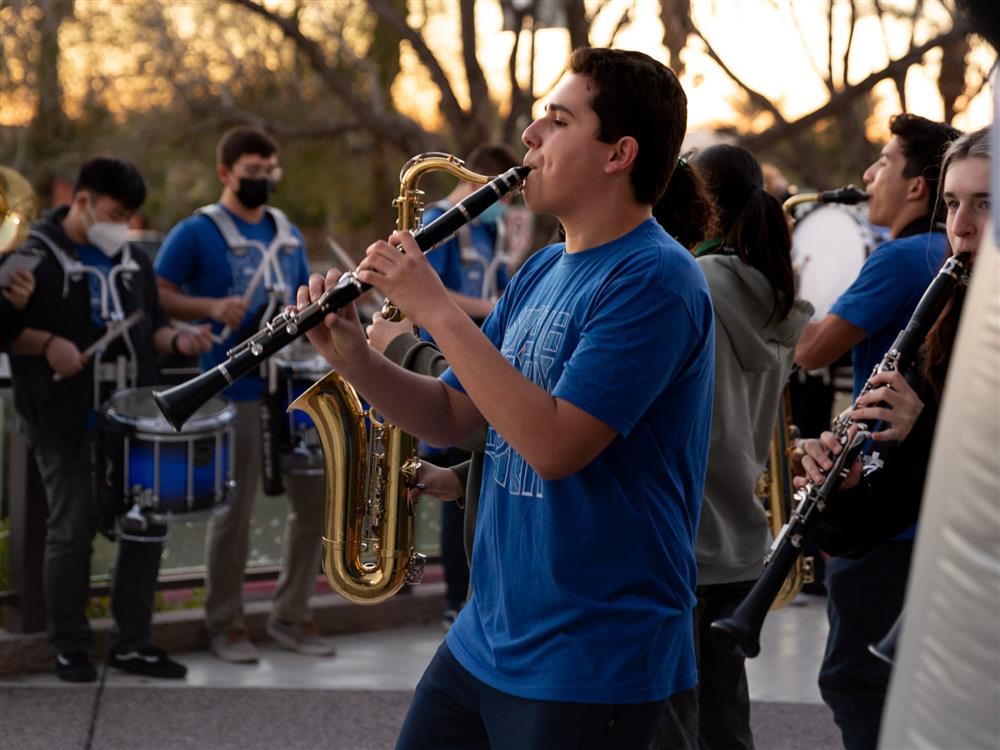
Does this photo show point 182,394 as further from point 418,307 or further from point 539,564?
point 539,564

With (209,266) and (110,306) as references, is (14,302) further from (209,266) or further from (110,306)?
(209,266)

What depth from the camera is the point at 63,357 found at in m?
5.16

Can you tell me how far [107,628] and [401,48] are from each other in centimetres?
1598

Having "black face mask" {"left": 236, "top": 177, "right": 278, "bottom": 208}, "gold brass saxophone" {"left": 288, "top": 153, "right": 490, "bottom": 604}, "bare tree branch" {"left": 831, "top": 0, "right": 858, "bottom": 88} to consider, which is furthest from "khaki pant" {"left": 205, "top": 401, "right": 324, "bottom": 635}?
"bare tree branch" {"left": 831, "top": 0, "right": 858, "bottom": 88}

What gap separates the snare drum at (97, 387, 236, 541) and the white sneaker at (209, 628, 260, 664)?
0.75 meters

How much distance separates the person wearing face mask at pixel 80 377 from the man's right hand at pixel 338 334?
2940 mm

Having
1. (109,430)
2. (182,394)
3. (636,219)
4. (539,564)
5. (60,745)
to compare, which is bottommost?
(60,745)

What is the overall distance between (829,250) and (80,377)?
3.33 meters

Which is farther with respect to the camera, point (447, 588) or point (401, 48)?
point (401, 48)

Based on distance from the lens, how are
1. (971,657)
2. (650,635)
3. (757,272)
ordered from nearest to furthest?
(971,657) < (650,635) < (757,272)

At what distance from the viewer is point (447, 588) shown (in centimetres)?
619

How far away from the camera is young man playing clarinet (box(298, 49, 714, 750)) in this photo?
84.5 inches

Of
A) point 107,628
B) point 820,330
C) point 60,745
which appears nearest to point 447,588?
point 107,628

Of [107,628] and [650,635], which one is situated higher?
[650,635]
